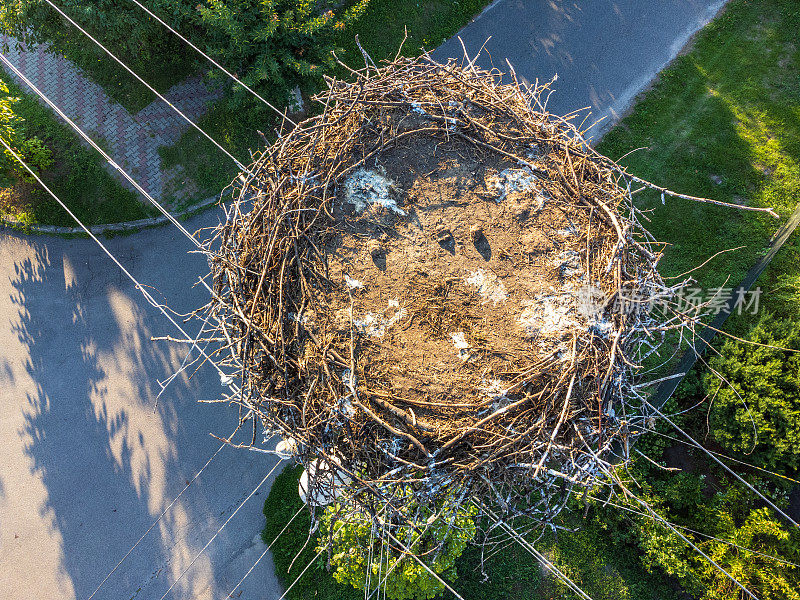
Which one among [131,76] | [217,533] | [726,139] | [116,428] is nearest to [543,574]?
[217,533]

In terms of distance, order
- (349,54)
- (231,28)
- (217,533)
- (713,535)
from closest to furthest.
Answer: (231,28) → (713,535) → (217,533) → (349,54)

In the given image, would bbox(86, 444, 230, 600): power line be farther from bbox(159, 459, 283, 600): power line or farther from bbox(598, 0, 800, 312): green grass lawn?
bbox(598, 0, 800, 312): green grass lawn

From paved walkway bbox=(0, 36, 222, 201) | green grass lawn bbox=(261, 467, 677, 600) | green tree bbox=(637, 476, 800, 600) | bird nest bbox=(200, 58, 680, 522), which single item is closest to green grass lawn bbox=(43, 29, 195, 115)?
paved walkway bbox=(0, 36, 222, 201)

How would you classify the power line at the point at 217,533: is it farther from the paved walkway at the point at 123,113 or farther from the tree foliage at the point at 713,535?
the tree foliage at the point at 713,535

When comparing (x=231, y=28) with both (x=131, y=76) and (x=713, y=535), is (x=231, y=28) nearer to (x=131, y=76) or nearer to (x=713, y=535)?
(x=131, y=76)

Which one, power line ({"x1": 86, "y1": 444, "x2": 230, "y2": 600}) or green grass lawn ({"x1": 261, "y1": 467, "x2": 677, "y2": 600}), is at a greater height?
power line ({"x1": 86, "y1": 444, "x2": 230, "y2": 600})

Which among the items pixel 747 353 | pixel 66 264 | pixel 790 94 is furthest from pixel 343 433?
pixel 790 94
